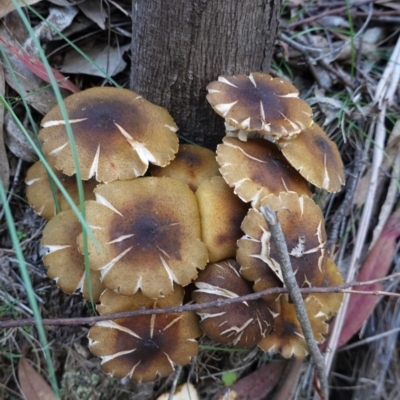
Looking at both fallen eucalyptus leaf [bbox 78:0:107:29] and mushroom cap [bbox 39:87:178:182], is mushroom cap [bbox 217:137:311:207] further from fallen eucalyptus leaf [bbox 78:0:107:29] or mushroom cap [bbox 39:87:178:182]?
fallen eucalyptus leaf [bbox 78:0:107:29]

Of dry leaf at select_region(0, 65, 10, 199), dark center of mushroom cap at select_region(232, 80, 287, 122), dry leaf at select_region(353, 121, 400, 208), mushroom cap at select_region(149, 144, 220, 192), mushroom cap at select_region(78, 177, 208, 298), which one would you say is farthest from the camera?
dry leaf at select_region(353, 121, 400, 208)

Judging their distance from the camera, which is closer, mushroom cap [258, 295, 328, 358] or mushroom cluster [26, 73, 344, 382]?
mushroom cluster [26, 73, 344, 382]

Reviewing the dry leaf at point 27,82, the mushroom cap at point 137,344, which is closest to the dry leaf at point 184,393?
the mushroom cap at point 137,344

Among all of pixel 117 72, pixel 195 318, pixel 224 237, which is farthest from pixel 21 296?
pixel 117 72

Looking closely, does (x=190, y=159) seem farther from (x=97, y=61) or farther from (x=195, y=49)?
(x=97, y=61)

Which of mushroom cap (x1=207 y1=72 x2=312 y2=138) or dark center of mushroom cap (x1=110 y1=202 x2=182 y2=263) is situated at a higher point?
mushroom cap (x1=207 y1=72 x2=312 y2=138)

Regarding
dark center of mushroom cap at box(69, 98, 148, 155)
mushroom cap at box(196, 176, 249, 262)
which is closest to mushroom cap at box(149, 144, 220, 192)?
mushroom cap at box(196, 176, 249, 262)

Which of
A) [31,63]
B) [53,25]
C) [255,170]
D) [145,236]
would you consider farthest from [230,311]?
[53,25]

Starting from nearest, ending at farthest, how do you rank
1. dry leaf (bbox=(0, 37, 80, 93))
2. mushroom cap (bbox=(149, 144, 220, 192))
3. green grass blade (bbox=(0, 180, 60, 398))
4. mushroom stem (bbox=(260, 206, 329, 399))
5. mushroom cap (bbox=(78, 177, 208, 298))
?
green grass blade (bbox=(0, 180, 60, 398)) < mushroom stem (bbox=(260, 206, 329, 399)) < mushroom cap (bbox=(78, 177, 208, 298)) < mushroom cap (bbox=(149, 144, 220, 192)) < dry leaf (bbox=(0, 37, 80, 93))
